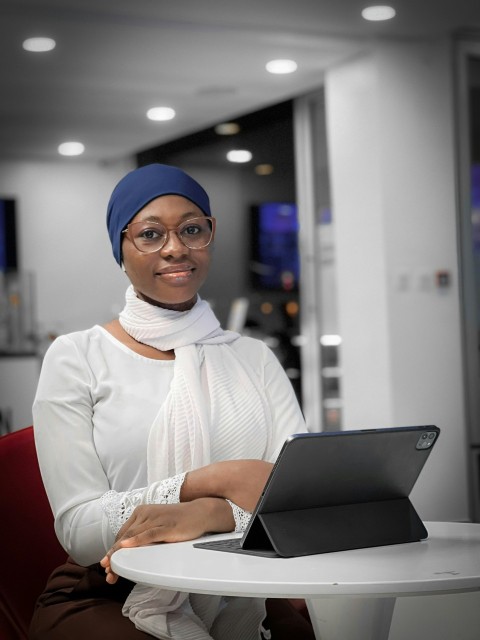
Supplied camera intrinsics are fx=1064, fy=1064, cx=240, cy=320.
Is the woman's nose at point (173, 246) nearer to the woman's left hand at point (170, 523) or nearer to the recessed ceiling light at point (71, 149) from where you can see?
the woman's left hand at point (170, 523)

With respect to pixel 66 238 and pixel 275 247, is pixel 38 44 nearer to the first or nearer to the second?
pixel 275 247

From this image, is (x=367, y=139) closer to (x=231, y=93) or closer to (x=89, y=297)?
(x=231, y=93)

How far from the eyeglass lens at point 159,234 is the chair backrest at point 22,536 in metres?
0.50

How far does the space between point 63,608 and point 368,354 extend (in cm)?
489

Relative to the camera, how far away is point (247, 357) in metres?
2.05

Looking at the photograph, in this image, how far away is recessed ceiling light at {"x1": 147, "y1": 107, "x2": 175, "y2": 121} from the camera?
827 cm

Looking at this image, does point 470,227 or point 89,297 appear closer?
point 470,227

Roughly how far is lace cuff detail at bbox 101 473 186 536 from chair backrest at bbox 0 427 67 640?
422 mm

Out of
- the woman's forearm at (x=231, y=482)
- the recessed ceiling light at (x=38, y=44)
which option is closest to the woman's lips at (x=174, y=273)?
the woman's forearm at (x=231, y=482)

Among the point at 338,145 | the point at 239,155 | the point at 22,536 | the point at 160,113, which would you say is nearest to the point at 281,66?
the point at 338,145

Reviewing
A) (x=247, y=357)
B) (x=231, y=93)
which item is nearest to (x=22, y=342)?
(x=231, y=93)

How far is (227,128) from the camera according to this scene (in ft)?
29.5

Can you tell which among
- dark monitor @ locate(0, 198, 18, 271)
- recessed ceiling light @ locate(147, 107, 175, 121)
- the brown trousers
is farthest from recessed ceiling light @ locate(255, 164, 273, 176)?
the brown trousers

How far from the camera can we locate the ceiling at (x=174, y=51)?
228 inches
